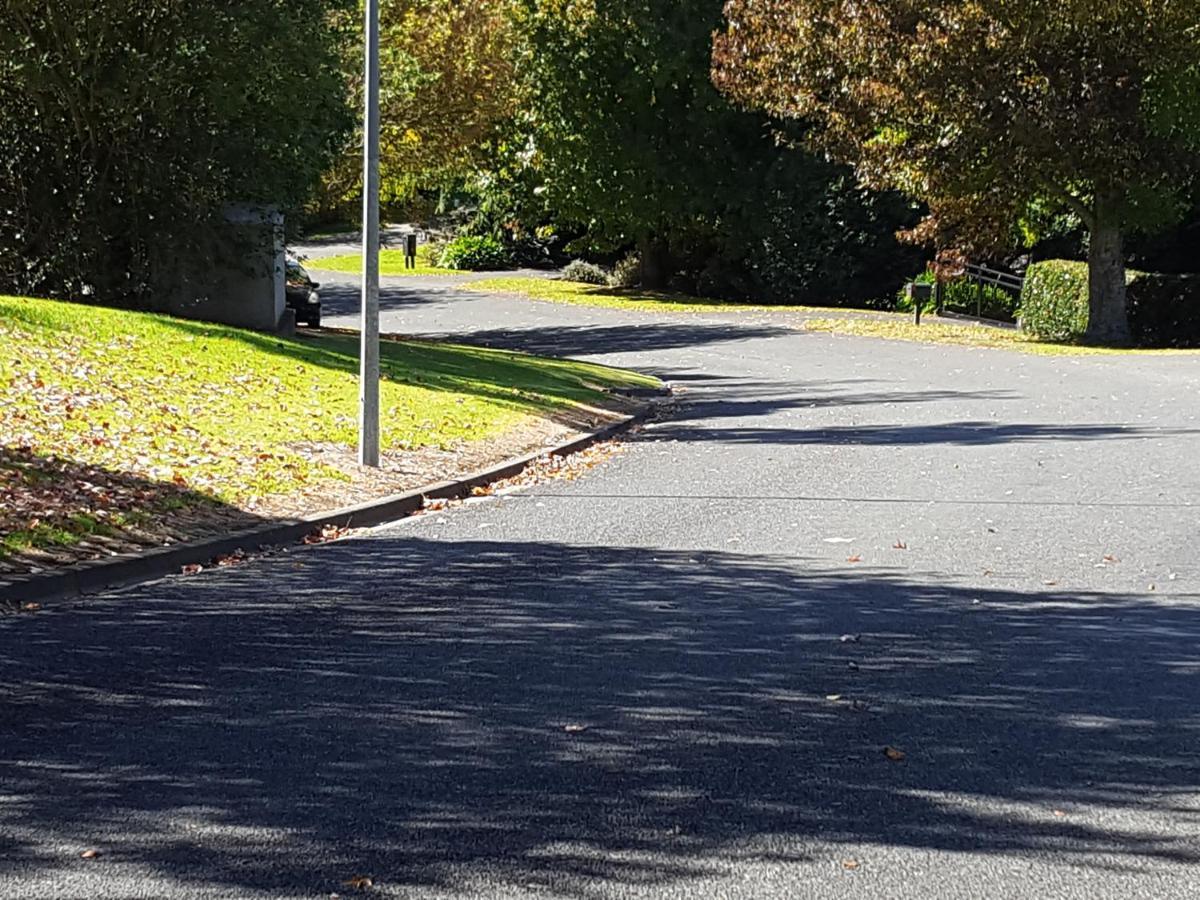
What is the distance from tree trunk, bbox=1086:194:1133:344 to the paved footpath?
Answer: 2388 centimetres

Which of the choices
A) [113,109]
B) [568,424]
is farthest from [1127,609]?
[113,109]

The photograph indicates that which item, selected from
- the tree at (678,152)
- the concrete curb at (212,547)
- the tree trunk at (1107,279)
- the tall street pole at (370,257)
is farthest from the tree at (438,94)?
the concrete curb at (212,547)

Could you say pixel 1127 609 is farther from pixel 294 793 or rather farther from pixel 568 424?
pixel 568 424

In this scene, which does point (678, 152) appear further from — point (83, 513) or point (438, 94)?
point (83, 513)

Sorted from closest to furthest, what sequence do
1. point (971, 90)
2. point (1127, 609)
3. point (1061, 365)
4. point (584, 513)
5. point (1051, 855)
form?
point (1051, 855), point (1127, 609), point (584, 513), point (1061, 365), point (971, 90)

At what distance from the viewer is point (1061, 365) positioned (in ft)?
106

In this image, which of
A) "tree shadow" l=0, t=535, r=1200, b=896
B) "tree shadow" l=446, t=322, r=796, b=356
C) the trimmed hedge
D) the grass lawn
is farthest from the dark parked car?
"tree shadow" l=0, t=535, r=1200, b=896

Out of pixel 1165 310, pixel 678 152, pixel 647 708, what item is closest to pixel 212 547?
pixel 647 708

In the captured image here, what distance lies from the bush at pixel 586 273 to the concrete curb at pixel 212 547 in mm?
41181

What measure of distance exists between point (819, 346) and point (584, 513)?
23345 mm

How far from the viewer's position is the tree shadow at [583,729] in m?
5.54

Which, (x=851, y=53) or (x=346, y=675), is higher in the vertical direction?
(x=851, y=53)

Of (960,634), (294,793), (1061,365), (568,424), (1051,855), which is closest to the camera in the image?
(1051,855)

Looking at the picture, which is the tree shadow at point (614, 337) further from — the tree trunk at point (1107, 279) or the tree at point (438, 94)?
the tree trunk at point (1107, 279)
